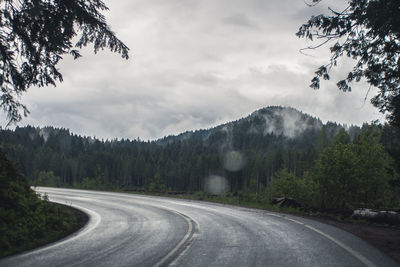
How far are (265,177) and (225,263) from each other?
113954mm

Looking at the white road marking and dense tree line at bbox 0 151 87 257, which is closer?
the white road marking

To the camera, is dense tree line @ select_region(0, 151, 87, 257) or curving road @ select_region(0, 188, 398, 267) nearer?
curving road @ select_region(0, 188, 398, 267)

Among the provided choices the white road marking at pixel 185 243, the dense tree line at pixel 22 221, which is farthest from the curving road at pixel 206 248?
the dense tree line at pixel 22 221

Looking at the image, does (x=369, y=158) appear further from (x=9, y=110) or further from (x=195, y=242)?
(x=9, y=110)

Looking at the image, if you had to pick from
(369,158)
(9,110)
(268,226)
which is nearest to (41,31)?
(9,110)

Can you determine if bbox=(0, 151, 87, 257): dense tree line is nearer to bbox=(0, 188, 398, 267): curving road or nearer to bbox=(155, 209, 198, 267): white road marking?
bbox=(0, 188, 398, 267): curving road

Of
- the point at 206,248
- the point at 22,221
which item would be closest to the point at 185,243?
the point at 206,248

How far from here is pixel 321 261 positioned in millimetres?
6445

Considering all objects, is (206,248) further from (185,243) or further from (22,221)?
(22,221)

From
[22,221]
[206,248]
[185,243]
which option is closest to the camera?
[206,248]

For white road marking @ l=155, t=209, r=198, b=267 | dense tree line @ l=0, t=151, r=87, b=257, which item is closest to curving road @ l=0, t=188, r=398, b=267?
white road marking @ l=155, t=209, r=198, b=267

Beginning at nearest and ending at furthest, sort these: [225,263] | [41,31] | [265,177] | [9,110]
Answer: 1. [225,263]
2. [41,31]
3. [9,110]
4. [265,177]

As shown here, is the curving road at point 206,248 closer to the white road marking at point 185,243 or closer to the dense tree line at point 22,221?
the white road marking at point 185,243

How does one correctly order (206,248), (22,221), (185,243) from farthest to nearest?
(22,221)
(185,243)
(206,248)
